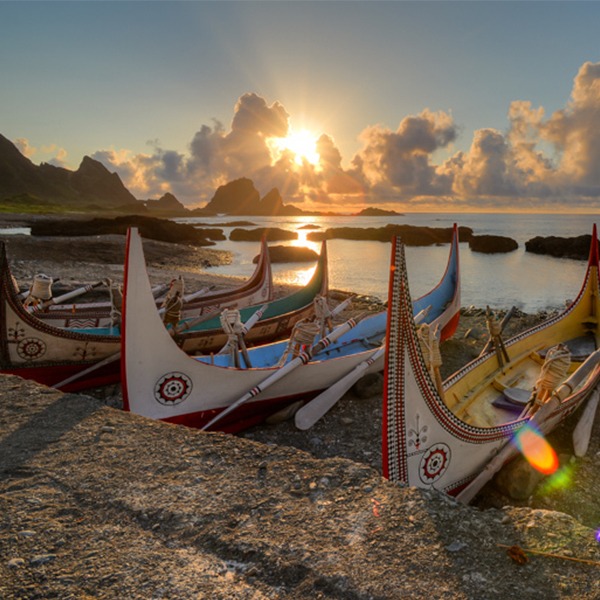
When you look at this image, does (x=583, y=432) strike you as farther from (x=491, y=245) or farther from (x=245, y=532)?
(x=491, y=245)

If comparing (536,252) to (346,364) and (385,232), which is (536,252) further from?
(346,364)

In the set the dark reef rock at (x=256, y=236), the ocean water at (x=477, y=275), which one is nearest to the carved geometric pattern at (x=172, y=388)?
the ocean water at (x=477, y=275)

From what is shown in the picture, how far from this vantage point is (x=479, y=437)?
552 cm

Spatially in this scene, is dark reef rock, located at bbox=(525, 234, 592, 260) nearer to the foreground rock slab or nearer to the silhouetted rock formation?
the foreground rock slab

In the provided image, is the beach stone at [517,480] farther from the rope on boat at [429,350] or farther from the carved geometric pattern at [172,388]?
the carved geometric pattern at [172,388]

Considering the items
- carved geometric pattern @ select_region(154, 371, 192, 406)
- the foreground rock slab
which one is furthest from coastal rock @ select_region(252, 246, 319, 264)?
the foreground rock slab

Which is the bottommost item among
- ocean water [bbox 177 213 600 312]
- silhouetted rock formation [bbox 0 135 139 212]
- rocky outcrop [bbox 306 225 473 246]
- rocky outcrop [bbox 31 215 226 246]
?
ocean water [bbox 177 213 600 312]

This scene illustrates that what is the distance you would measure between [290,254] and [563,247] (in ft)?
109

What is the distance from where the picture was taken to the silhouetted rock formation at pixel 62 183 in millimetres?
145000

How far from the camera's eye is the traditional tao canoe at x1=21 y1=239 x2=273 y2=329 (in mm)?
10992

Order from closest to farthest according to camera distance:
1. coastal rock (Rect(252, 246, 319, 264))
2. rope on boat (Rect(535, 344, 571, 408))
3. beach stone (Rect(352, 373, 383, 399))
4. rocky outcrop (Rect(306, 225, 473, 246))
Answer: rope on boat (Rect(535, 344, 571, 408)) → beach stone (Rect(352, 373, 383, 399)) → coastal rock (Rect(252, 246, 319, 264)) → rocky outcrop (Rect(306, 225, 473, 246))

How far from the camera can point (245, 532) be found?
3750 millimetres

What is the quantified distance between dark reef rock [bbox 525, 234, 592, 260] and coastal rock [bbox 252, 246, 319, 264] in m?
30.0

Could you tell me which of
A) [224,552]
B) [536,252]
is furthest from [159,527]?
[536,252]
